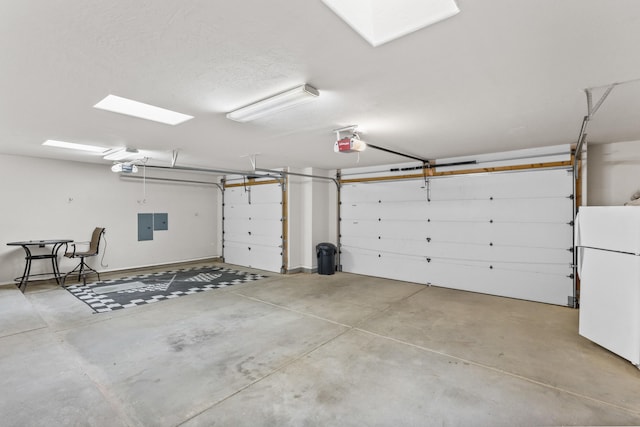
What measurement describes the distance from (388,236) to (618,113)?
417 centimetres

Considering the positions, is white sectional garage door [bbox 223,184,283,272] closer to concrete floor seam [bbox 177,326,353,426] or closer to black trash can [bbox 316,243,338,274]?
black trash can [bbox 316,243,338,274]

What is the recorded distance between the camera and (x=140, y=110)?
3.25m

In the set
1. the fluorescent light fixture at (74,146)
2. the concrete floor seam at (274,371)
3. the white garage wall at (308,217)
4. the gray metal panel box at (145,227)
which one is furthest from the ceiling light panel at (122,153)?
the concrete floor seam at (274,371)

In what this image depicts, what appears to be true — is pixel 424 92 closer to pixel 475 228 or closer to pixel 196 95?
pixel 196 95

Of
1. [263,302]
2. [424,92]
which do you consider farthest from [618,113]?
[263,302]

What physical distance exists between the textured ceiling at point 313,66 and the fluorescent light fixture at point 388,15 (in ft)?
0.21

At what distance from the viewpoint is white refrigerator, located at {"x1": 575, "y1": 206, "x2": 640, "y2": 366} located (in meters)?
2.89

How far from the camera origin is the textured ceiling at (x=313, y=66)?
5.30 feet

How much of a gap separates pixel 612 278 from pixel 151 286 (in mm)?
6978

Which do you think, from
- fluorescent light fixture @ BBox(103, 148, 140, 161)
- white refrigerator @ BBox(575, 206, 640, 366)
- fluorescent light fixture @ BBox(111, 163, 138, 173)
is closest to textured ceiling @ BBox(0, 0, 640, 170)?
fluorescent light fixture @ BBox(103, 148, 140, 161)

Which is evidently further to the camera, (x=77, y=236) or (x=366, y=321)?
(x=77, y=236)

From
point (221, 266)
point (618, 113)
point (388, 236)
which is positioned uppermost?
point (618, 113)

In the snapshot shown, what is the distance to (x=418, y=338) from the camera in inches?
136

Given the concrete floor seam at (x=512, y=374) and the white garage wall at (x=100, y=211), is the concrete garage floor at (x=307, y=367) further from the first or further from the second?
the white garage wall at (x=100, y=211)
